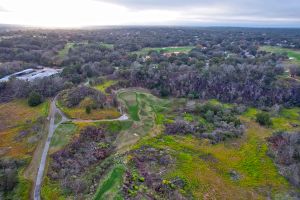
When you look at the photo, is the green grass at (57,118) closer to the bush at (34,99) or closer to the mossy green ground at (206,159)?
the mossy green ground at (206,159)

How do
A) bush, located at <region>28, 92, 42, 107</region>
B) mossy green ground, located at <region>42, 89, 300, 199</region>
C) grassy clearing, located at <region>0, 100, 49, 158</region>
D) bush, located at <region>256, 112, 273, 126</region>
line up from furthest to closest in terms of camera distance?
1. bush, located at <region>28, 92, 42, 107</region>
2. bush, located at <region>256, 112, 273, 126</region>
3. grassy clearing, located at <region>0, 100, 49, 158</region>
4. mossy green ground, located at <region>42, 89, 300, 199</region>

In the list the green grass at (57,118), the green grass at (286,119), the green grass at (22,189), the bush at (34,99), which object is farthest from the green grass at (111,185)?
the bush at (34,99)

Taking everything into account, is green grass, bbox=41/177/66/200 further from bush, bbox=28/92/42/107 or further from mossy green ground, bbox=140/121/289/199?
bush, bbox=28/92/42/107

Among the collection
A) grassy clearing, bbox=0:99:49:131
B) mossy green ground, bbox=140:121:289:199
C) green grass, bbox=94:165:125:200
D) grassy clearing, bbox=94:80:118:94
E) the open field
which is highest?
green grass, bbox=94:165:125:200

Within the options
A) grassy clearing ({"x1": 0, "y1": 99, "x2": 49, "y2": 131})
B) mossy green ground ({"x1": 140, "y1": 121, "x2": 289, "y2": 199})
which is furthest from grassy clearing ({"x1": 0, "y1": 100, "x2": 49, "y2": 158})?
mossy green ground ({"x1": 140, "y1": 121, "x2": 289, "y2": 199})

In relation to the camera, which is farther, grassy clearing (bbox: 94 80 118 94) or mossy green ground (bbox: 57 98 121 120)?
grassy clearing (bbox: 94 80 118 94)
